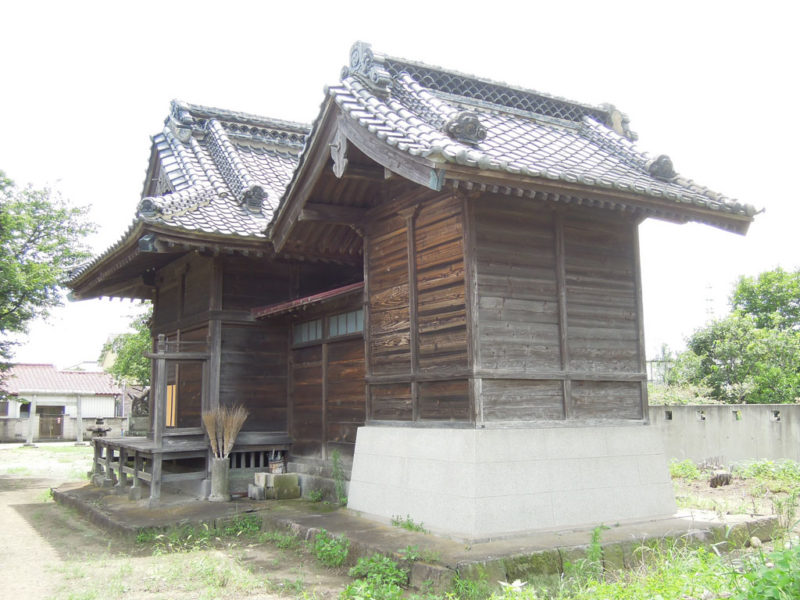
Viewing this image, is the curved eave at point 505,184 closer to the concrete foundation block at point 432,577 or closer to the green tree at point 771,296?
the concrete foundation block at point 432,577

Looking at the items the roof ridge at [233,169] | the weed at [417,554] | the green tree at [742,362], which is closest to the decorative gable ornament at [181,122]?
the roof ridge at [233,169]

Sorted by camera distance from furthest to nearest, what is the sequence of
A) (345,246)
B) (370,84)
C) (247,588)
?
(345,246), (370,84), (247,588)

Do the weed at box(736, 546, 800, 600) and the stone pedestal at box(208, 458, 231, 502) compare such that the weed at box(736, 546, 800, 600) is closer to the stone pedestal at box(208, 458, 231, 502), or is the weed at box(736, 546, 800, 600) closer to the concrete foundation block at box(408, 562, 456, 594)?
the concrete foundation block at box(408, 562, 456, 594)

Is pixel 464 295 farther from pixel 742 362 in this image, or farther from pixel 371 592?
pixel 742 362

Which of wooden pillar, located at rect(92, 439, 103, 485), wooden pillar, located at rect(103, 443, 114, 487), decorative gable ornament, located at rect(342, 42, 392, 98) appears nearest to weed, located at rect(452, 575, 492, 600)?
decorative gable ornament, located at rect(342, 42, 392, 98)

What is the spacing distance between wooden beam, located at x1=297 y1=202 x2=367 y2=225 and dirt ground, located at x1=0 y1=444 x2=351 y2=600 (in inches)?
174

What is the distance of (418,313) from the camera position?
867 centimetres

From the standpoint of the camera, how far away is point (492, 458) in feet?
24.1

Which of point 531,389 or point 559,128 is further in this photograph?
point 559,128

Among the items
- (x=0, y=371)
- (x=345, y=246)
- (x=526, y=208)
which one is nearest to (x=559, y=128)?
(x=526, y=208)

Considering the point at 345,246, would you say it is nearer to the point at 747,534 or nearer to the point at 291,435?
the point at 291,435

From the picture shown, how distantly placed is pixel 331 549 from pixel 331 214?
14.9 ft

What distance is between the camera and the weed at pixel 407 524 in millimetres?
7692

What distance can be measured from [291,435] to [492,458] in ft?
19.4
